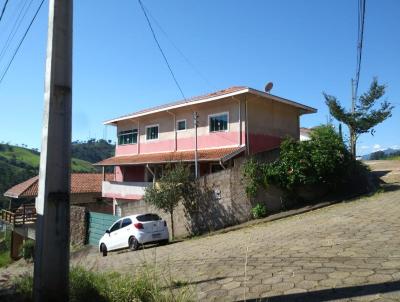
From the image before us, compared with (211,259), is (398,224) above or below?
above

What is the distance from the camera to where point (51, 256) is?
17.6ft

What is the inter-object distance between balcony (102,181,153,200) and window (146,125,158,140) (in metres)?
3.32

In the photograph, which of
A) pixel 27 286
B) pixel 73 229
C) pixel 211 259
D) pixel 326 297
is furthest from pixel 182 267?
pixel 73 229

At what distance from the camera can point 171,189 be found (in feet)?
61.8

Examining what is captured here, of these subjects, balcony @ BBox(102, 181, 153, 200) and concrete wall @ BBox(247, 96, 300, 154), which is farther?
balcony @ BBox(102, 181, 153, 200)

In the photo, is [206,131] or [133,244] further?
[206,131]

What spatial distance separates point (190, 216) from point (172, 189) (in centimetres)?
165

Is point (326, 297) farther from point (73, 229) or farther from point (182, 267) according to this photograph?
point (73, 229)

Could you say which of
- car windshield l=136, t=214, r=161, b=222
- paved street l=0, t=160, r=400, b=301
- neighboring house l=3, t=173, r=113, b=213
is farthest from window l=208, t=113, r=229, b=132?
neighboring house l=3, t=173, r=113, b=213

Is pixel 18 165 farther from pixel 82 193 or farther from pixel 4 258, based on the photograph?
pixel 4 258

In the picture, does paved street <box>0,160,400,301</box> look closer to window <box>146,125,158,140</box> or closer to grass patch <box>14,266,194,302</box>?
grass patch <box>14,266,194,302</box>

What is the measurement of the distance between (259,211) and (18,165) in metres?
90.5

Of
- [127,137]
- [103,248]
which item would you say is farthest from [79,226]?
[127,137]

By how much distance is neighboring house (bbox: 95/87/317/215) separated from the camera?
22625 millimetres
